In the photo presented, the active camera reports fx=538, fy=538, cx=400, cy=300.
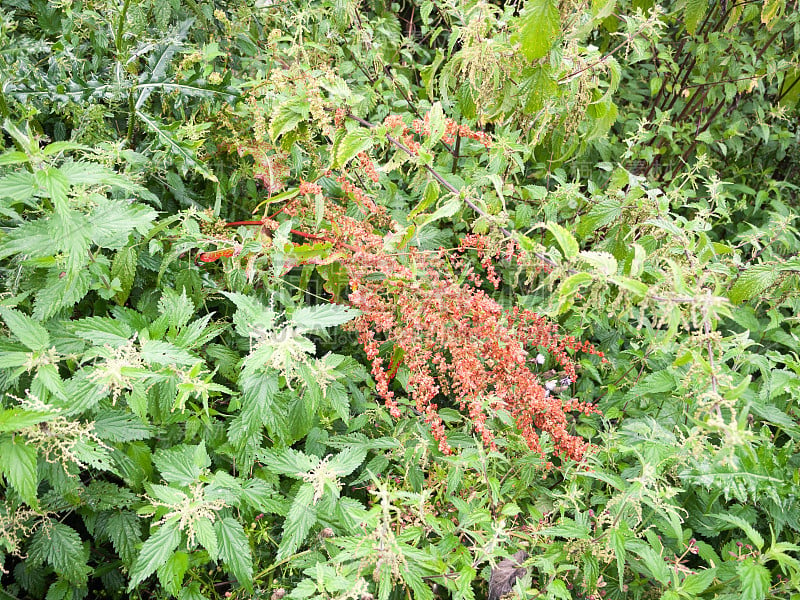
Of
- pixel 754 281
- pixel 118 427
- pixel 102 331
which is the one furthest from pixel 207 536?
pixel 754 281

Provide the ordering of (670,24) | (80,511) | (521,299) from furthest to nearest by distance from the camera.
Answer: (670,24), (521,299), (80,511)

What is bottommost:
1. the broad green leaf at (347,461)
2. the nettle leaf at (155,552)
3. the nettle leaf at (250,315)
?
the nettle leaf at (155,552)

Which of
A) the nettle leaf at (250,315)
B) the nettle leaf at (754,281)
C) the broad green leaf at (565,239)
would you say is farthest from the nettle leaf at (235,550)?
the nettle leaf at (754,281)

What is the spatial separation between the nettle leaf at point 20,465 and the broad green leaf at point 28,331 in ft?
0.82

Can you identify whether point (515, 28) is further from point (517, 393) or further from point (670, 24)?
point (670, 24)

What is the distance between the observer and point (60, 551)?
1662 mm

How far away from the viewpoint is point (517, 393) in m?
1.96

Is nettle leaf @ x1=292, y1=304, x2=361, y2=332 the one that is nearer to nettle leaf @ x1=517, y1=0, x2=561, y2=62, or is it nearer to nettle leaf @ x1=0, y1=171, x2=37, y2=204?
nettle leaf @ x1=0, y1=171, x2=37, y2=204

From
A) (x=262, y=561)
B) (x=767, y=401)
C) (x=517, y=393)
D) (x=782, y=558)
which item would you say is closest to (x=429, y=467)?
(x=517, y=393)

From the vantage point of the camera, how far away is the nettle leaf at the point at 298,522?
1.57 meters

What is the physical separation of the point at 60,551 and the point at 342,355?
3.55 feet

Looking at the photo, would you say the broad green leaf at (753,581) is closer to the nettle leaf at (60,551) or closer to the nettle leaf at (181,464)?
the nettle leaf at (181,464)

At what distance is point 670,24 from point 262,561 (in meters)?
4.11

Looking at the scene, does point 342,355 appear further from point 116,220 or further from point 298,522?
point 116,220
